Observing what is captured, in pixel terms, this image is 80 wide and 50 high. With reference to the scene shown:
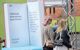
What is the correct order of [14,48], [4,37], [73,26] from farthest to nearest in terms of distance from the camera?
[73,26], [4,37], [14,48]

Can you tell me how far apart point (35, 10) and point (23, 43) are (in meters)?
0.22

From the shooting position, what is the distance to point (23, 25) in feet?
4.70

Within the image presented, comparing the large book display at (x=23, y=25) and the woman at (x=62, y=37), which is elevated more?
the large book display at (x=23, y=25)

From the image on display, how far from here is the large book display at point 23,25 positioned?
4.54ft

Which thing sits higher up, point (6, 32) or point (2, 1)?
point (2, 1)

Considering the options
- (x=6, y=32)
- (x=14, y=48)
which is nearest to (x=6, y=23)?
(x=6, y=32)

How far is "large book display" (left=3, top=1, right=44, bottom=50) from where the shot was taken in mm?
1383

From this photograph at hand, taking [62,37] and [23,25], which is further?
[62,37]

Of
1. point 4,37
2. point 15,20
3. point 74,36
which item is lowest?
point 74,36

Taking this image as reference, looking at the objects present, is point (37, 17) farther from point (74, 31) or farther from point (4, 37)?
point (74, 31)

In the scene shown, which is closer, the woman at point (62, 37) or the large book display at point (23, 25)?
the large book display at point (23, 25)

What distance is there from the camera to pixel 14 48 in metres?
1.37

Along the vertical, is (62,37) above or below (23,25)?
below

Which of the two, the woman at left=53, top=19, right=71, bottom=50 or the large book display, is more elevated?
the large book display
